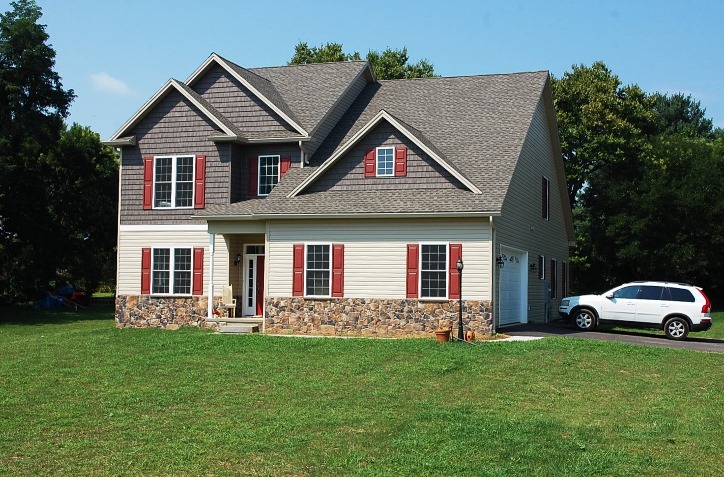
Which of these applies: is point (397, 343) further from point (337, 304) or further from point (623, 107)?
point (623, 107)

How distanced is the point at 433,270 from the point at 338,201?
130 inches

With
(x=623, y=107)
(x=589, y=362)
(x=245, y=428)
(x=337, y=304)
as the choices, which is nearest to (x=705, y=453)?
(x=245, y=428)

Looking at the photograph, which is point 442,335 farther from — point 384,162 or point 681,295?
point 681,295

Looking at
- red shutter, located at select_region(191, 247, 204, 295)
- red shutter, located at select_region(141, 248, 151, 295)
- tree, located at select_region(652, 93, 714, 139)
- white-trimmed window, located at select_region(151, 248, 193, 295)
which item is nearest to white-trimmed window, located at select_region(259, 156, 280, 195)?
red shutter, located at select_region(191, 247, 204, 295)

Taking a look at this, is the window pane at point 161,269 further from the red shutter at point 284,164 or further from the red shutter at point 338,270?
the red shutter at point 338,270

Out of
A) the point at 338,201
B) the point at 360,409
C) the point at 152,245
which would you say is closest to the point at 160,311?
the point at 152,245

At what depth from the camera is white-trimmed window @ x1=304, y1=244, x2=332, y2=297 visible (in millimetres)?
22828

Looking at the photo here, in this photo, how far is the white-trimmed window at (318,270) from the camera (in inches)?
899

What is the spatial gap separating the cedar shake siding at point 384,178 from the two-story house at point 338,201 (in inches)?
1.5

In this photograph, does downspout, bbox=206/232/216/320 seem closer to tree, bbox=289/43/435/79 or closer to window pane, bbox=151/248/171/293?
window pane, bbox=151/248/171/293

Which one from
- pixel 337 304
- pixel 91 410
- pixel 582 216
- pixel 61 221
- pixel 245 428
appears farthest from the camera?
pixel 582 216

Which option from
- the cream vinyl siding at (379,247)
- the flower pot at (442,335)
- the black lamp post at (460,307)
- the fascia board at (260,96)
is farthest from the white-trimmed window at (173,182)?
the flower pot at (442,335)

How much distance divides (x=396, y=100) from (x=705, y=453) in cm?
2047

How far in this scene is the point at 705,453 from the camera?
9375mm
